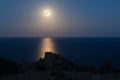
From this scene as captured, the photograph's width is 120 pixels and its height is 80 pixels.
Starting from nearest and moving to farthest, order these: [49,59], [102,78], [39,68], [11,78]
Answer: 1. [102,78]
2. [11,78]
3. [39,68]
4. [49,59]

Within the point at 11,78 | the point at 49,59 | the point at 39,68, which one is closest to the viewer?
the point at 11,78

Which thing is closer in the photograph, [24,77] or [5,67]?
[24,77]

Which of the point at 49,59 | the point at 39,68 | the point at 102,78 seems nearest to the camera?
the point at 102,78

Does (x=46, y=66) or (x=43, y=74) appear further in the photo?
(x=46, y=66)

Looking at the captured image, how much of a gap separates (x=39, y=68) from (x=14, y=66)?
9.28 feet

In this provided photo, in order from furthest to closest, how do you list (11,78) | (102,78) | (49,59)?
(49,59), (11,78), (102,78)

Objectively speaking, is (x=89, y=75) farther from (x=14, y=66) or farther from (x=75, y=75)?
(x=14, y=66)

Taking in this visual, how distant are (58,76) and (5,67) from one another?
890cm

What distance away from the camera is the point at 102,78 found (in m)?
20.1

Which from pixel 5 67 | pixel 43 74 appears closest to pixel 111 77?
pixel 43 74

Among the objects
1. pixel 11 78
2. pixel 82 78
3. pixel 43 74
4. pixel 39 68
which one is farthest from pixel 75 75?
pixel 39 68

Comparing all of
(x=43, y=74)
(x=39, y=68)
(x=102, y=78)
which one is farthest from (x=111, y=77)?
(x=39, y=68)

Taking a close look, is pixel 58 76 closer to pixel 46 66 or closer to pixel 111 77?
pixel 111 77

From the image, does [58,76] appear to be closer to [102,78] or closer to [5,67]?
[102,78]
